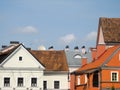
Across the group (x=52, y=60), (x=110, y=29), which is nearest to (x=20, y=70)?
(x=52, y=60)

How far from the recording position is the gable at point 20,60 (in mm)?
69812

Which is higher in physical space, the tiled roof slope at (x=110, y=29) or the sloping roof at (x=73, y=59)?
the tiled roof slope at (x=110, y=29)

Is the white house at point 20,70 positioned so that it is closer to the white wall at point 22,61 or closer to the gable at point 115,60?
the white wall at point 22,61

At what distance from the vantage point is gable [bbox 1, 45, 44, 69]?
69.8 metres

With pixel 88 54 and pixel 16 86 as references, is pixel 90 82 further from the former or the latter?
pixel 88 54

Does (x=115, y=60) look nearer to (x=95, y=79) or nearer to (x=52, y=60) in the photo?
(x=95, y=79)

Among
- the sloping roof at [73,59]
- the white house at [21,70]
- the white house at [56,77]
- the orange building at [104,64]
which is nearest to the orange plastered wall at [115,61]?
the orange building at [104,64]

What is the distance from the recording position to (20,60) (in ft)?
231

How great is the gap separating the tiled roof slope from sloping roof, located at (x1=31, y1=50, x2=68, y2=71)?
11.1 meters

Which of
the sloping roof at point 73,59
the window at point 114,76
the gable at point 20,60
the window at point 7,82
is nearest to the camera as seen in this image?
the window at point 114,76

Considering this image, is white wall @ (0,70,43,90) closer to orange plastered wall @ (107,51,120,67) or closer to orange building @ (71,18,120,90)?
orange building @ (71,18,120,90)

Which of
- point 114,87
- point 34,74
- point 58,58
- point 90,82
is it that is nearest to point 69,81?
point 58,58

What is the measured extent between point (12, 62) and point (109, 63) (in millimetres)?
18299

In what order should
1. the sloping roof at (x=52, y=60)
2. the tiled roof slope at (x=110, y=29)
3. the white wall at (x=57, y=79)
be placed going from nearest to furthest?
the tiled roof slope at (x=110, y=29)
the white wall at (x=57, y=79)
the sloping roof at (x=52, y=60)
